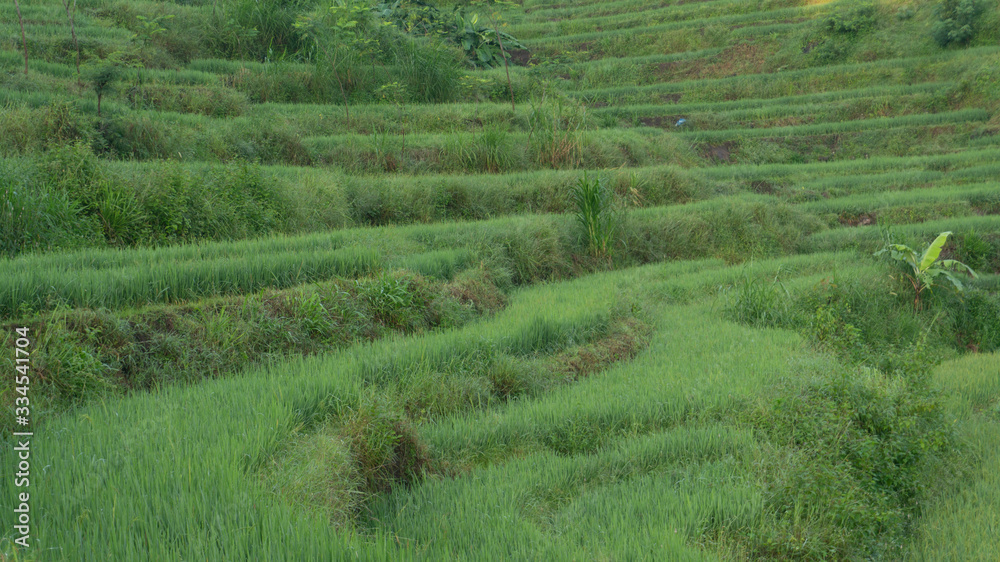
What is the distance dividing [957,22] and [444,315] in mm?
17318

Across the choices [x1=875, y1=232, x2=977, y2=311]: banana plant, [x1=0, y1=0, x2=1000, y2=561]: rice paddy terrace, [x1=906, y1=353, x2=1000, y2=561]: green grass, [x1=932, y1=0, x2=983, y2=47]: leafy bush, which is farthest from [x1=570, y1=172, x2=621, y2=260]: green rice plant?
[x1=932, y1=0, x2=983, y2=47]: leafy bush

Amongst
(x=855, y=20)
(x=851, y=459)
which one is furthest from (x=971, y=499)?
(x=855, y=20)

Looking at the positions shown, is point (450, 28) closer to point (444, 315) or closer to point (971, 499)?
point (444, 315)

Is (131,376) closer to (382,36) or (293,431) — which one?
(293,431)

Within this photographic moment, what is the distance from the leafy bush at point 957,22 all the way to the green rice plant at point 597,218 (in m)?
13.3

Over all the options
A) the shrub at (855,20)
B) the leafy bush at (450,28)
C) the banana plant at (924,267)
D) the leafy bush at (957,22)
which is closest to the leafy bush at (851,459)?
the banana plant at (924,267)

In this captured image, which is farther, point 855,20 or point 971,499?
point 855,20

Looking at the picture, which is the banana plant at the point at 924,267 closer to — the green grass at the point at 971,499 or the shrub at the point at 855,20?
the green grass at the point at 971,499

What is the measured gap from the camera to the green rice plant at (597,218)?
860 cm

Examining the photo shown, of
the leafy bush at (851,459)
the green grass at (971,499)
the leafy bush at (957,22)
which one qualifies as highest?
the leafy bush at (957,22)

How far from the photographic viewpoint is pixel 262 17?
14.6 metres

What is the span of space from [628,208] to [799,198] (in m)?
Result: 4.13

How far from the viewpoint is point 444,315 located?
20.1 ft

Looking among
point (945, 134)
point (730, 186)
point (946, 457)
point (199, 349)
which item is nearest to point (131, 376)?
point (199, 349)
